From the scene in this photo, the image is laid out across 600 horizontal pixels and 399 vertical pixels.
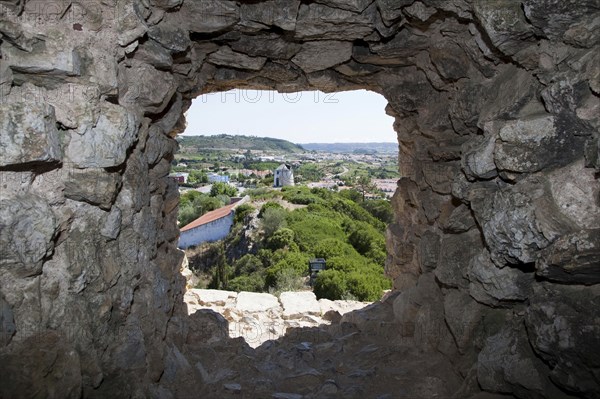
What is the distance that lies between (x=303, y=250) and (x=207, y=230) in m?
5.51

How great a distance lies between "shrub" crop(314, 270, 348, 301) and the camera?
1026 cm

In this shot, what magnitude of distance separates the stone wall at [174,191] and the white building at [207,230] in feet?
50.2

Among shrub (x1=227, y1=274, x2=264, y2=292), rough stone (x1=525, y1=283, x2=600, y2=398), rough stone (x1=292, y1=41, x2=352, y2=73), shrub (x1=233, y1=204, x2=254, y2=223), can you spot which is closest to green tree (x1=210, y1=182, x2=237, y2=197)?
shrub (x1=233, y1=204, x2=254, y2=223)

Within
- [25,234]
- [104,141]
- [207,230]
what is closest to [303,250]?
[207,230]

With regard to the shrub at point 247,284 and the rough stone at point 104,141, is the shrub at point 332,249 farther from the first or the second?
the rough stone at point 104,141

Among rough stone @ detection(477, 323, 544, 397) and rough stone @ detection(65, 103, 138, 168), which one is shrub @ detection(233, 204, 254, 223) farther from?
rough stone @ detection(477, 323, 544, 397)

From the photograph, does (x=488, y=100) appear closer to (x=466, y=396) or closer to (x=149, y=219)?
(x=466, y=396)

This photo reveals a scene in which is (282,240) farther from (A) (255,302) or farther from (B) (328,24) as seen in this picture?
(B) (328,24)

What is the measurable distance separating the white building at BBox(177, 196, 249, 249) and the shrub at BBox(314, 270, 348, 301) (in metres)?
9.65

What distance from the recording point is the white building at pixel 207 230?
63.6 feet

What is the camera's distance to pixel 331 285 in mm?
10539

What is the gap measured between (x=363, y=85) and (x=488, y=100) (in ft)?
5.73

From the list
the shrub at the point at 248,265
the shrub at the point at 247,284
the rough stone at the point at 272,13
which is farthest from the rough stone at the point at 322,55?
the shrub at the point at 248,265

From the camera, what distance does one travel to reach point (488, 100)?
3.61 metres
